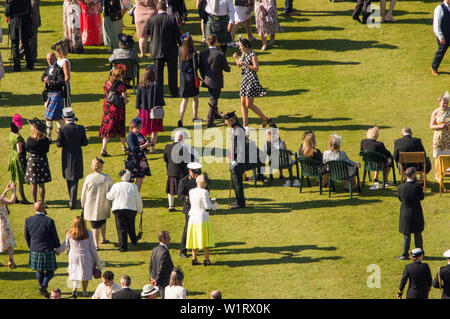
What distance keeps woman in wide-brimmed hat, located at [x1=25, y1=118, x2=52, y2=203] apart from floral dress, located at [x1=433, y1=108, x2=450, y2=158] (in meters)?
7.94

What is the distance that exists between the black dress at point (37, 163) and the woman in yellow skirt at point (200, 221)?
134 inches

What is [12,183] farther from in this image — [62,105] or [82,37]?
[82,37]

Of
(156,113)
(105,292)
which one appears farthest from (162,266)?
(156,113)

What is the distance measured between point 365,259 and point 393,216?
1868 millimetres

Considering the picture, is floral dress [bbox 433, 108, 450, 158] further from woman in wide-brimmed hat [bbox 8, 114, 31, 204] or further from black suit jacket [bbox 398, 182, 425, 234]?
woman in wide-brimmed hat [bbox 8, 114, 31, 204]

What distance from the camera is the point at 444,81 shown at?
2500 centimetres

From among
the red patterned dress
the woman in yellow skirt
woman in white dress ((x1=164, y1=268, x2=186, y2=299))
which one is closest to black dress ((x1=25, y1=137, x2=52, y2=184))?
the red patterned dress

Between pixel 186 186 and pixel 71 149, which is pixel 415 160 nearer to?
pixel 186 186

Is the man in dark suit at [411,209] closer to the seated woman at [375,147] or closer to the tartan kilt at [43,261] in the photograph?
the seated woman at [375,147]

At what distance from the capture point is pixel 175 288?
14578 millimetres

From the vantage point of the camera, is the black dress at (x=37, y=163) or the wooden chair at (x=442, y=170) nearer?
the black dress at (x=37, y=163)

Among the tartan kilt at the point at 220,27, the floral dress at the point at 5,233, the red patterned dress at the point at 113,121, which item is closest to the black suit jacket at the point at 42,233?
the floral dress at the point at 5,233

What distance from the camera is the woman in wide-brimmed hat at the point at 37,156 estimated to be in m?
19.0

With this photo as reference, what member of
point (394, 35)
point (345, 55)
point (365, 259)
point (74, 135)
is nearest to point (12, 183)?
point (74, 135)
